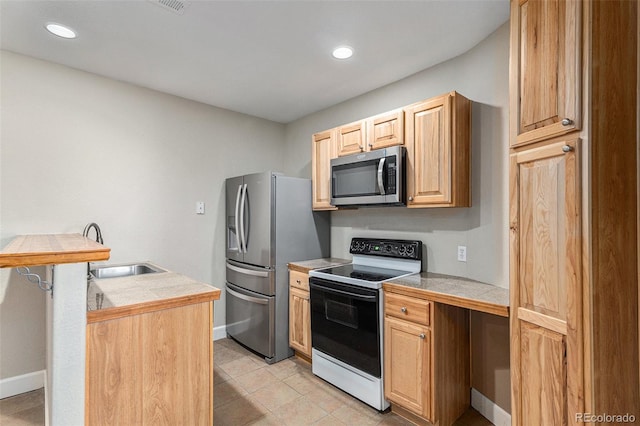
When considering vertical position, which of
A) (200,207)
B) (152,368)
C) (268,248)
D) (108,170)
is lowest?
(152,368)

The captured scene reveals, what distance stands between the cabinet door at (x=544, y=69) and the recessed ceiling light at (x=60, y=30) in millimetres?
2650

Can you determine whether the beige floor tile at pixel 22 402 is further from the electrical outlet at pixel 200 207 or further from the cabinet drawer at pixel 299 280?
the cabinet drawer at pixel 299 280

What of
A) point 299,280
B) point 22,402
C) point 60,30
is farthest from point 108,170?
point 299,280

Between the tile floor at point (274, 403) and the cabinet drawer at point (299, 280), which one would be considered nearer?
the tile floor at point (274, 403)

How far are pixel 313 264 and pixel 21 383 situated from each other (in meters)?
2.44

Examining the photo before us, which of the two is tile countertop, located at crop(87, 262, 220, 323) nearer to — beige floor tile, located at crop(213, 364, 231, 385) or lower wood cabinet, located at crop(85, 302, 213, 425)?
lower wood cabinet, located at crop(85, 302, 213, 425)

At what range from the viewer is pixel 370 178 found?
258 cm

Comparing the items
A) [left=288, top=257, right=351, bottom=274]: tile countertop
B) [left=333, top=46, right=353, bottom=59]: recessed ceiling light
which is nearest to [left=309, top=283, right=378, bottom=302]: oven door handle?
[left=288, top=257, right=351, bottom=274]: tile countertop

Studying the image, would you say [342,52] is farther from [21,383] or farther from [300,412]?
[21,383]

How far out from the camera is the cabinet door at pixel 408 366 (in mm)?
1940

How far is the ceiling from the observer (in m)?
A: 1.87

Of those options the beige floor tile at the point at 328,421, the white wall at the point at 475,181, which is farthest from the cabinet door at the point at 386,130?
the beige floor tile at the point at 328,421

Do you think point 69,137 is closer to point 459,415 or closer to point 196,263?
point 196,263

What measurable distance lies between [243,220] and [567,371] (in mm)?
2692
